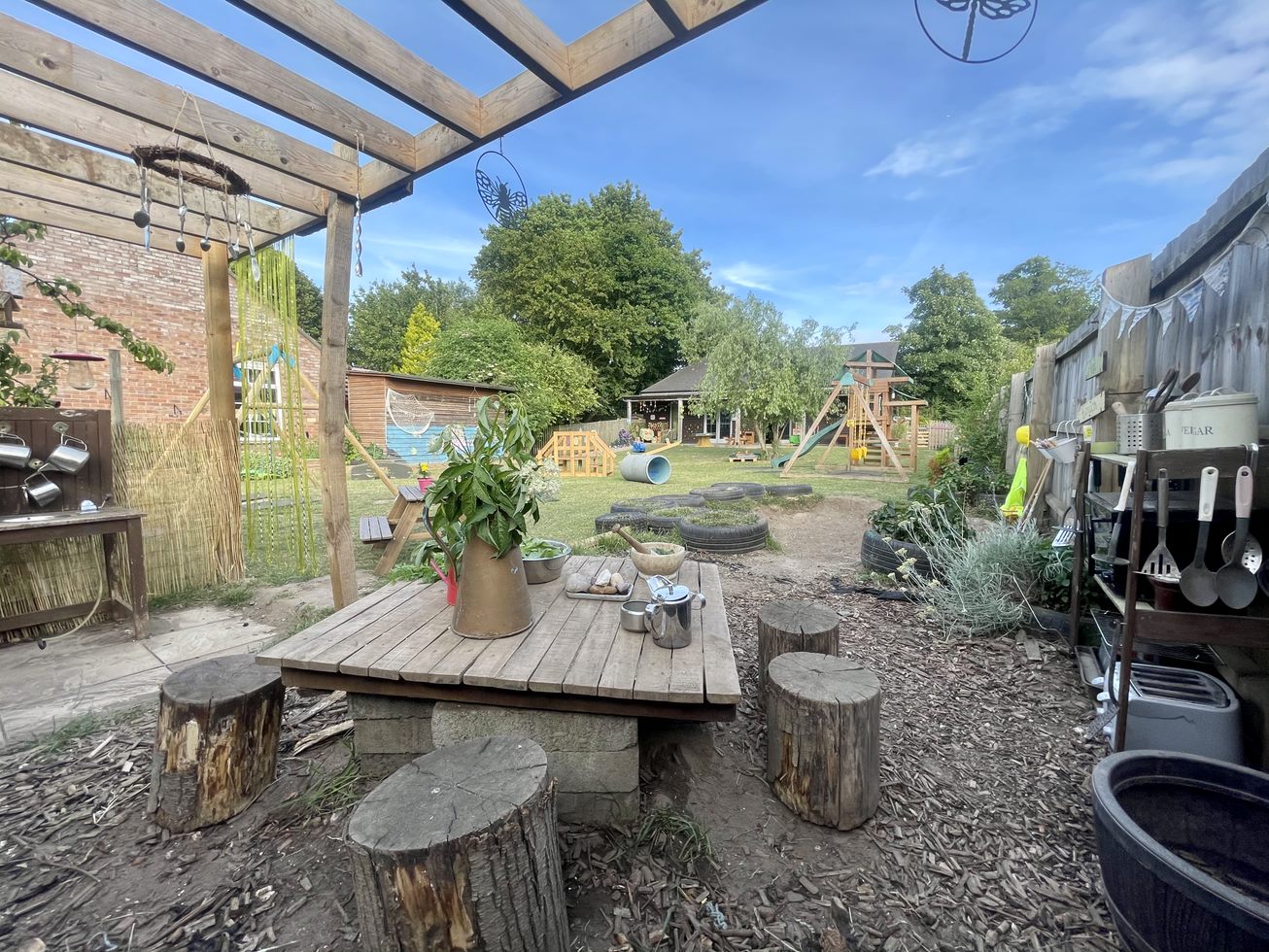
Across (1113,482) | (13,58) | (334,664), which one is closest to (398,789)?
(334,664)

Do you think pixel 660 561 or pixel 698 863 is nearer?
pixel 698 863

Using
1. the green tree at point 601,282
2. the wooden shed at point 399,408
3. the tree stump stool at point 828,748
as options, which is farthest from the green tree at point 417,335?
the tree stump stool at point 828,748

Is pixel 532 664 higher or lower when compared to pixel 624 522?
higher

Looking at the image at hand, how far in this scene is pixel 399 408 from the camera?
50.0 feet

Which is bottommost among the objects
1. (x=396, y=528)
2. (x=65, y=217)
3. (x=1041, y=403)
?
(x=396, y=528)

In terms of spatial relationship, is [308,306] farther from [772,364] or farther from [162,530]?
[162,530]

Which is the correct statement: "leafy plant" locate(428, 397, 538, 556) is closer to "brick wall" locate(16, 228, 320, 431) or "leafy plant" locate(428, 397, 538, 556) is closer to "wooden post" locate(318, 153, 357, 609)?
"wooden post" locate(318, 153, 357, 609)

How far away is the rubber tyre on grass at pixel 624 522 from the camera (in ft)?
19.4

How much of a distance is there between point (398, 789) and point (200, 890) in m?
0.88

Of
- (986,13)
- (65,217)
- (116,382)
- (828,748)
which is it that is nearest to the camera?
(828,748)

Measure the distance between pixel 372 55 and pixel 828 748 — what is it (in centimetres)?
325

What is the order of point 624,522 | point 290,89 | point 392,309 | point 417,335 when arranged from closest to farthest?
point 290,89, point 624,522, point 417,335, point 392,309

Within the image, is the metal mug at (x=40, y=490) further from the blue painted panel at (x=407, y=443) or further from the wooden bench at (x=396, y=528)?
the blue painted panel at (x=407, y=443)

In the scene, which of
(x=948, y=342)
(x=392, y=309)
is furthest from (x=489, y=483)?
(x=392, y=309)
